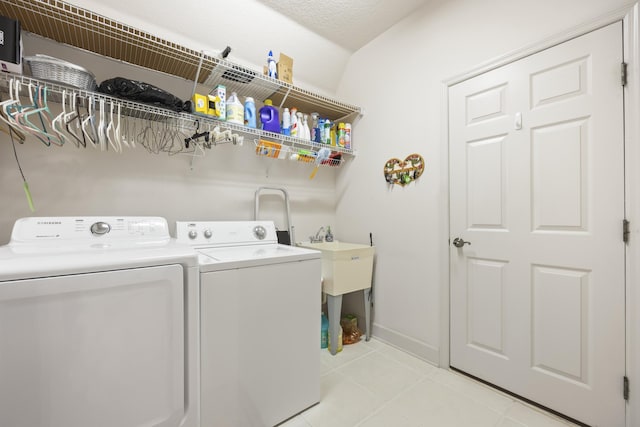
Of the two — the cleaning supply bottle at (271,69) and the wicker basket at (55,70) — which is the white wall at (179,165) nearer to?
the cleaning supply bottle at (271,69)

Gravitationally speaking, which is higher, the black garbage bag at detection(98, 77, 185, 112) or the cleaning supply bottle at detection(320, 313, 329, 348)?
the black garbage bag at detection(98, 77, 185, 112)

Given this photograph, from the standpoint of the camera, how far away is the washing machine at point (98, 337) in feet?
2.63

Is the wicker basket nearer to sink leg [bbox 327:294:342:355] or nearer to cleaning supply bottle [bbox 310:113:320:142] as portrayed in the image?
cleaning supply bottle [bbox 310:113:320:142]

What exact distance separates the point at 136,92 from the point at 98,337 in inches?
47.6

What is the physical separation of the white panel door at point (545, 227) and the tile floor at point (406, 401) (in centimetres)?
13

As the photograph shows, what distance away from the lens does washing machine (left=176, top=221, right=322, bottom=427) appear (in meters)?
1.16

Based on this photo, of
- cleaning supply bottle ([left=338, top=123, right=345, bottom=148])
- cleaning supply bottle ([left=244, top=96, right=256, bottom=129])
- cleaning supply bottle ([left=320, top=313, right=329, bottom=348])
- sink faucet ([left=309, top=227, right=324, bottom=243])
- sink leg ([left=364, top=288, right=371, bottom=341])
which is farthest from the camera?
sink faucet ([left=309, top=227, right=324, bottom=243])

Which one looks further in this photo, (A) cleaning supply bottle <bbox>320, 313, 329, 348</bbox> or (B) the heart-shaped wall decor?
(A) cleaning supply bottle <bbox>320, 313, 329, 348</bbox>

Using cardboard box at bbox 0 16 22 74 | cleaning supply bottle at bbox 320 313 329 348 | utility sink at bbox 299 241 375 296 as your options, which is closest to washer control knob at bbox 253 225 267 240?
utility sink at bbox 299 241 375 296

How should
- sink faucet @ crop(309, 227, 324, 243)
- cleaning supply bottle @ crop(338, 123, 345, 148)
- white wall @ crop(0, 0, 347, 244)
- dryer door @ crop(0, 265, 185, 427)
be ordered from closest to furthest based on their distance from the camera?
dryer door @ crop(0, 265, 185, 427)
white wall @ crop(0, 0, 347, 244)
cleaning supply bottle @ crop(338, 123, 345, 148)
sink faucet @ crop(309, 227, 324, 243)

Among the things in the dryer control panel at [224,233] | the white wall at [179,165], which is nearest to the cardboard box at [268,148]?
the white wall at [179,165]

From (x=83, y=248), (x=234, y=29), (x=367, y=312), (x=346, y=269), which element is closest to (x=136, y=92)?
(x=83, y=248)

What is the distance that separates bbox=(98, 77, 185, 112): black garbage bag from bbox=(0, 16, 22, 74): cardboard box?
0.29 m

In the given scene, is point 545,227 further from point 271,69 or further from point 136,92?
point 136,92
